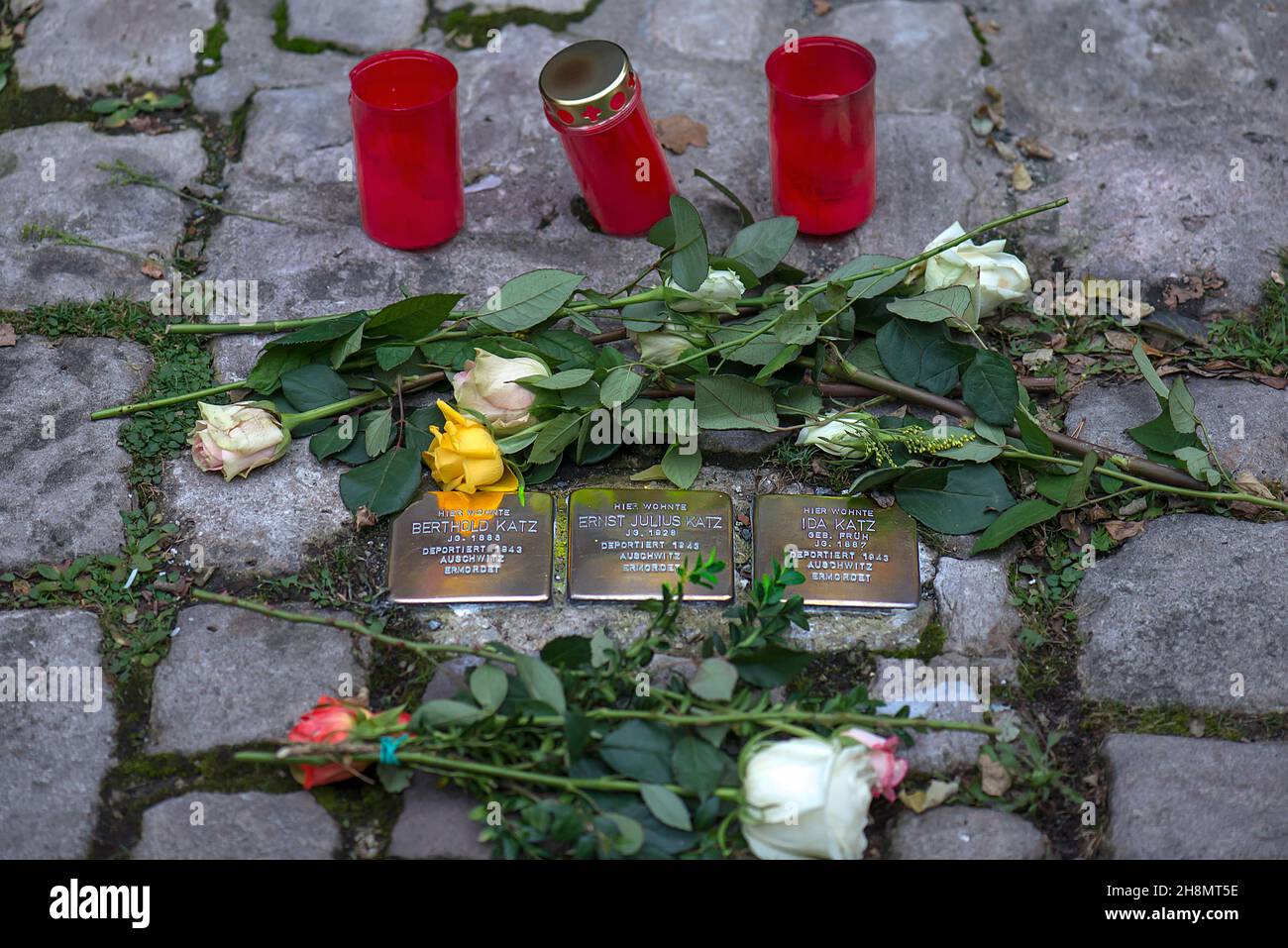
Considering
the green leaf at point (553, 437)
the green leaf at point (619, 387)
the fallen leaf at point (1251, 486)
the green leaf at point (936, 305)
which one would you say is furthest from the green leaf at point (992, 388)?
the green leaf at point (553, 437)

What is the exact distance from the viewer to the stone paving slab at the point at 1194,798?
164 cm

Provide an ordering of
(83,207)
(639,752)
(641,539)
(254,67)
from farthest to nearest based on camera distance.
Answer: (254,67), (83,207), (641,539), (639,752)

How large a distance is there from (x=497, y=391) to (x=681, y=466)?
0.34m

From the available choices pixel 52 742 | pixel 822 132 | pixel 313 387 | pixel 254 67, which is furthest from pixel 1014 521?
pixel 254 67

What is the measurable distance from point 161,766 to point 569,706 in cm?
62

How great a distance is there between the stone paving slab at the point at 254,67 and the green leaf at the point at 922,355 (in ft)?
5.20

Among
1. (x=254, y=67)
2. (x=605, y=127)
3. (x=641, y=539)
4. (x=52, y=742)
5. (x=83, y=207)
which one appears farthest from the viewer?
(x=254, y=67)

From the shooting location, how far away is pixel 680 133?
279 cm

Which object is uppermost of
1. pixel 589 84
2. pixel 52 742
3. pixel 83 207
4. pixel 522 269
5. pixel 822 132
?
pixel 589 84

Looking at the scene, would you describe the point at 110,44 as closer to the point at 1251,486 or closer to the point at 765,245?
the point at 765,245

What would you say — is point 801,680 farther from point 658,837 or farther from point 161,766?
point 161,766

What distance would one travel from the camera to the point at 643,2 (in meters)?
3.14

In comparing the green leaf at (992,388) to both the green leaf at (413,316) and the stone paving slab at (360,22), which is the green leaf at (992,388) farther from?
the stone paving slab at (360,22)

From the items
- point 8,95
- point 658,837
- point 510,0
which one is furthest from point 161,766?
point 510,0
